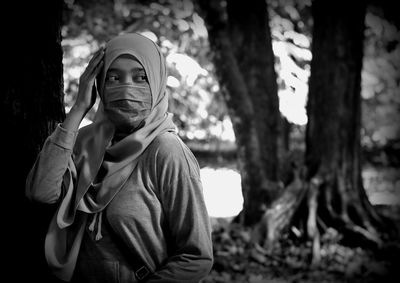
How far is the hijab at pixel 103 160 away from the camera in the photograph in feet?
5.48

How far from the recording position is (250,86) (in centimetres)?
550

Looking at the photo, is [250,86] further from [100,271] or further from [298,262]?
[100,271]

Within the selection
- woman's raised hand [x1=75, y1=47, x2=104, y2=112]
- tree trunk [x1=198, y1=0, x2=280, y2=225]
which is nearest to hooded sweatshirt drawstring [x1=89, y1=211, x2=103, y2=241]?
woman's raised hand [x1=75, y1=47, x2=104, y2=112]

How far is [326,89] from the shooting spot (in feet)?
17.3

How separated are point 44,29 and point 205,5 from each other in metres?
3.67

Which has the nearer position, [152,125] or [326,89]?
[152,125]

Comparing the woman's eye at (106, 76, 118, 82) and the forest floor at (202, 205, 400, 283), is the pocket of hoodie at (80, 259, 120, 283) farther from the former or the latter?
the forest floor at (202, 205, 400, 283)

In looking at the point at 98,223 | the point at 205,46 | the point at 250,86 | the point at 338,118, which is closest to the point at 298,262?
the point at 338,118

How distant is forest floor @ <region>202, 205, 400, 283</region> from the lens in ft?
15.3

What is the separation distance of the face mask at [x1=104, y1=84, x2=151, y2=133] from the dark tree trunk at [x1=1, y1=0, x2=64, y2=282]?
0.52m

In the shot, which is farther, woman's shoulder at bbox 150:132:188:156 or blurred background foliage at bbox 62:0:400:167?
blurred background foliage at bbox 62:0:400:167

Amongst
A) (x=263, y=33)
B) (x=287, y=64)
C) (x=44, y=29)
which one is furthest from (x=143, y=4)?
(x=44, y=29)

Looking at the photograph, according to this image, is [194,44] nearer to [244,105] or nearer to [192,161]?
[244,105]

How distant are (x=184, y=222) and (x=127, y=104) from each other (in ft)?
1.67
